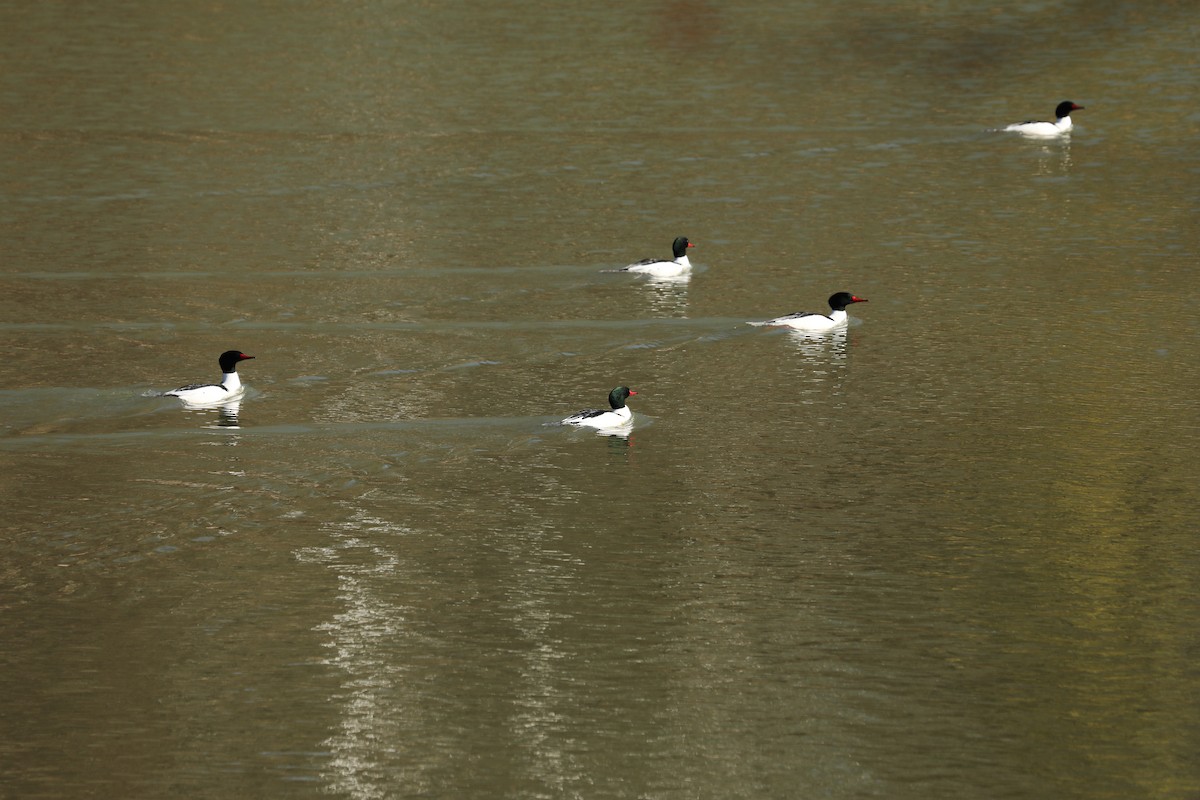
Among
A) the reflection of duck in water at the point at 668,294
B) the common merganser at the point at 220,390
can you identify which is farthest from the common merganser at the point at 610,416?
the reflection of duck in water at the point at 668,294

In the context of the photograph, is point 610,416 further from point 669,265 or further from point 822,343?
point 669,265

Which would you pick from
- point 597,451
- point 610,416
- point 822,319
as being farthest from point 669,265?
point 597,451

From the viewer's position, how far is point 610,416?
65.0 ft

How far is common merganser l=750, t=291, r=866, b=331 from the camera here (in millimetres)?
24453

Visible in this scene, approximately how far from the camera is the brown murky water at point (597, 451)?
41.3 feet

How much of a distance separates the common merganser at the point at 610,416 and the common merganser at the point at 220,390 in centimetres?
402

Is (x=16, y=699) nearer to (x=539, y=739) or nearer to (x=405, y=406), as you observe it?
(x=539, y=739)

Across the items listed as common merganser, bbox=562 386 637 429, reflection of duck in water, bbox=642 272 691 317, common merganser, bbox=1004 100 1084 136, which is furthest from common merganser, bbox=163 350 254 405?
common merganser, bbox=1004 100 1084 136

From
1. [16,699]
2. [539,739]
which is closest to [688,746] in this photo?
[539,739]

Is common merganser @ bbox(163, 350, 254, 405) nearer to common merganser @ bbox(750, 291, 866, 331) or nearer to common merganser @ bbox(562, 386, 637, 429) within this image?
common merganser @ bbox(562, 386, 637, 429)

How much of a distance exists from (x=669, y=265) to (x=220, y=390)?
8.38 meters

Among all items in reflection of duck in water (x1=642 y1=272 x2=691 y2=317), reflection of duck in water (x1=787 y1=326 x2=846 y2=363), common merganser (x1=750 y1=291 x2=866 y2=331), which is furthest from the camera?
reflection of duck in water (x1=642 y1=272 x2=691 y2=317)

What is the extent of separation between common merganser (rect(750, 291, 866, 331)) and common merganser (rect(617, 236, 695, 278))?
2982mm

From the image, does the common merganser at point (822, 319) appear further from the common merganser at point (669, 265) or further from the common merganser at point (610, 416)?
the common merganser at point (610, 416)
